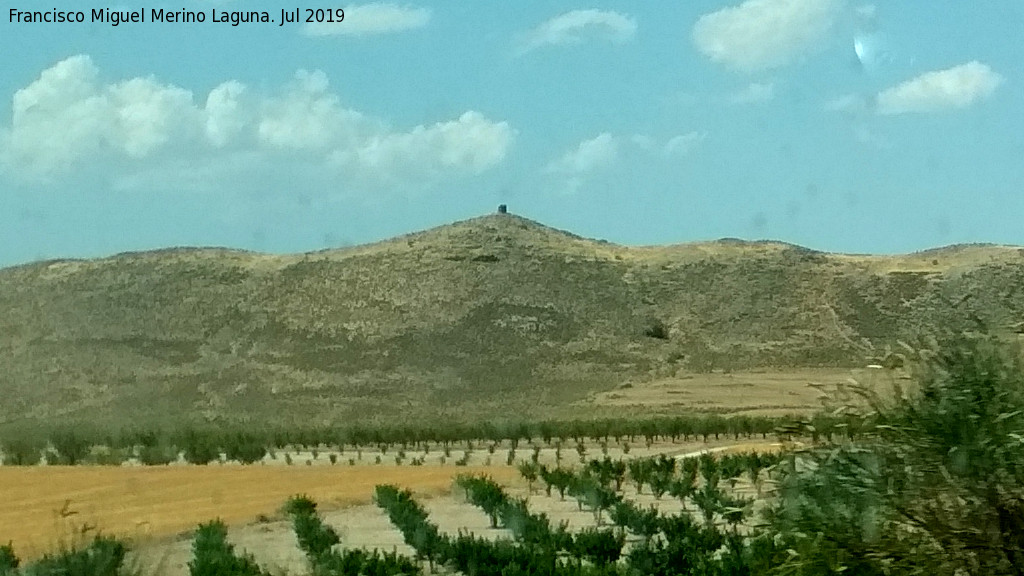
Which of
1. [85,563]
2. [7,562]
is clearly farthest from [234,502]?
[85,563]

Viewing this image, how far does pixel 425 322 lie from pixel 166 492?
2564 inches

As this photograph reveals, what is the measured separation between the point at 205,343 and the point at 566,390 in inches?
975

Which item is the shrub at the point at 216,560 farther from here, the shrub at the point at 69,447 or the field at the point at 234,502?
the shrub at the point at 69,447

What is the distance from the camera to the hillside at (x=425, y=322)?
3770 inches

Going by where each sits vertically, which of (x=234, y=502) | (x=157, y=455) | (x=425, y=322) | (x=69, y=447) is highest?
(x=425, y=322)

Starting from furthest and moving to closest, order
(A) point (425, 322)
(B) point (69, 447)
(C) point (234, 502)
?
1. (A) point (425, 322)
2. (B) point (69, 447)
3. (C) point (234, 502)

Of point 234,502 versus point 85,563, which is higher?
point 85,563

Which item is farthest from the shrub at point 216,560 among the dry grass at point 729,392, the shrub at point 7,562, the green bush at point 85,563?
the dry grass at point 729,392

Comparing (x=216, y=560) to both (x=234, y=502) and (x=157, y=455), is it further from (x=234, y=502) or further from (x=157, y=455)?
(x=157, y=455)

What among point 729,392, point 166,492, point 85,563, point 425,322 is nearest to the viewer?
point 85,563

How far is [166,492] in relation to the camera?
43281 millimetres

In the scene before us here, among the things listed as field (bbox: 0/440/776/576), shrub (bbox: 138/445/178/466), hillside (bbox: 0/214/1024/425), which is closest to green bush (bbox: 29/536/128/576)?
field (bbox: 0/440/776/576)

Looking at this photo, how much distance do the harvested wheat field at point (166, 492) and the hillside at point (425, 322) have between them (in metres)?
35.7

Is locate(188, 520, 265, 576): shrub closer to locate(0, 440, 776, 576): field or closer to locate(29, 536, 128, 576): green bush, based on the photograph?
locate(0, 440, 776, 576): field
